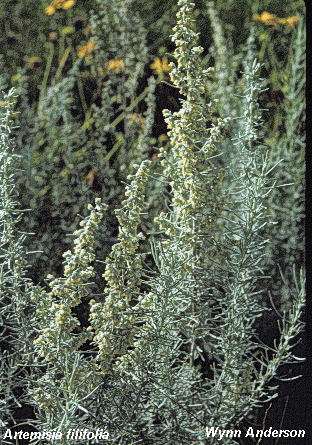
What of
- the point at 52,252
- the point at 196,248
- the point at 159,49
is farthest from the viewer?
the point at 159,49

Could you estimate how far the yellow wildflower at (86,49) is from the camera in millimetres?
1991

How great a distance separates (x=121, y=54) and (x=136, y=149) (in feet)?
0.96

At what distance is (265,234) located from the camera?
1.86 metres

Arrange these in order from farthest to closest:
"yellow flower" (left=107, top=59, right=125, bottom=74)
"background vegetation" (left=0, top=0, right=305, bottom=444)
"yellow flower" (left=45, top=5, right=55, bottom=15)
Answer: "yellow flower" (left=45, top=5, right=55, bottom=15), "yellow flower" (left=107, top=59, right=125, bottom=74), "background vegetation" (left=0, top=0, right=305, bottom=444)

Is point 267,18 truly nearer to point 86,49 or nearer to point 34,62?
point 86,49

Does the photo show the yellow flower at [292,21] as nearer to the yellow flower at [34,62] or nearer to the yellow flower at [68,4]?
the yellow flower at [68,4]

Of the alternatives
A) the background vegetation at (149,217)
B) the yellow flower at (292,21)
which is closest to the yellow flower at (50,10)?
the background vegetation at (149,217)

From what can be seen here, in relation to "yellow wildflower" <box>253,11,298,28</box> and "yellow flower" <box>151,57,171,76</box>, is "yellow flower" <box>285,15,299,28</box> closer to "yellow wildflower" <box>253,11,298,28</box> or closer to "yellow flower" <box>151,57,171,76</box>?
"yellow wildflower" <box>253,11,298,28</box>

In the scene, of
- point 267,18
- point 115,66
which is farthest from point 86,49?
point 267,18

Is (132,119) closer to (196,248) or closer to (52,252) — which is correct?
(52,252)

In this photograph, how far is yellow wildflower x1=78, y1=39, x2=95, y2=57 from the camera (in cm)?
199

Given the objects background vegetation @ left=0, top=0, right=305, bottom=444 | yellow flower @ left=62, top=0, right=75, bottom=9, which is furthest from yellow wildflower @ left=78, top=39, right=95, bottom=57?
yellow flower @ left=62, top=0, right=75, bottom=9

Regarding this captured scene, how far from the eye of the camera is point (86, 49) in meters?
2.04

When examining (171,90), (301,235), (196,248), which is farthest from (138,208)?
(171,90)
